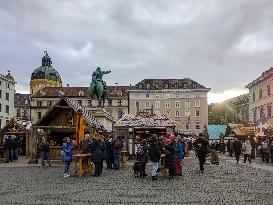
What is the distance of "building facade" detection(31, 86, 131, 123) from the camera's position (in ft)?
345

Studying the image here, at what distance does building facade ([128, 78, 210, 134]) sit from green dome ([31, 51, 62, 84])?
79.3 ft

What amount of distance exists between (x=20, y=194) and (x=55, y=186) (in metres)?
2.06

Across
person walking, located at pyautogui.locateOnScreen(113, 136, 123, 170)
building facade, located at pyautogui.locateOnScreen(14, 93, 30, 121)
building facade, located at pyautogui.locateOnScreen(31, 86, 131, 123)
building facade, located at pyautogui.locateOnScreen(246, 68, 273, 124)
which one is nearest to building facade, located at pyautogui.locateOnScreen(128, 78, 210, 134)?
building facade, located at pyautogui.locateOnScreen(31, 86, 131, 123)

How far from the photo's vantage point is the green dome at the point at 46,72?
119 metres

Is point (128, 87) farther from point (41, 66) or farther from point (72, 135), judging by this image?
point (72, 135)

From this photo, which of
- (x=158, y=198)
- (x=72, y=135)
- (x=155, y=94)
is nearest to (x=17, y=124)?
(x=72, y=135)

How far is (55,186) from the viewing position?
581 inches


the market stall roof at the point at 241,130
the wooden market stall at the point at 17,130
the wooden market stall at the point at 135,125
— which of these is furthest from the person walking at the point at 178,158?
the market stall roof at the point at 241,130

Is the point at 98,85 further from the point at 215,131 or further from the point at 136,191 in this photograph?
the point at 215,131

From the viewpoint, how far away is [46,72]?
4683 inches

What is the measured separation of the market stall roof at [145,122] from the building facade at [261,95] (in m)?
21.7

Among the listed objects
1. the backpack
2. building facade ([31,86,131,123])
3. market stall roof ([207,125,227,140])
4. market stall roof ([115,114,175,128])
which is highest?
building facade ([31,86,131,123])

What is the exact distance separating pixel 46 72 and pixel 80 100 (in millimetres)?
15790

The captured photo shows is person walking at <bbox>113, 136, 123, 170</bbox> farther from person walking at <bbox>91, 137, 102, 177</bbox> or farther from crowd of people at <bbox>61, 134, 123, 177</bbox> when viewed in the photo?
person walking at <bbox>91, 137, 102, 177</bbox>
